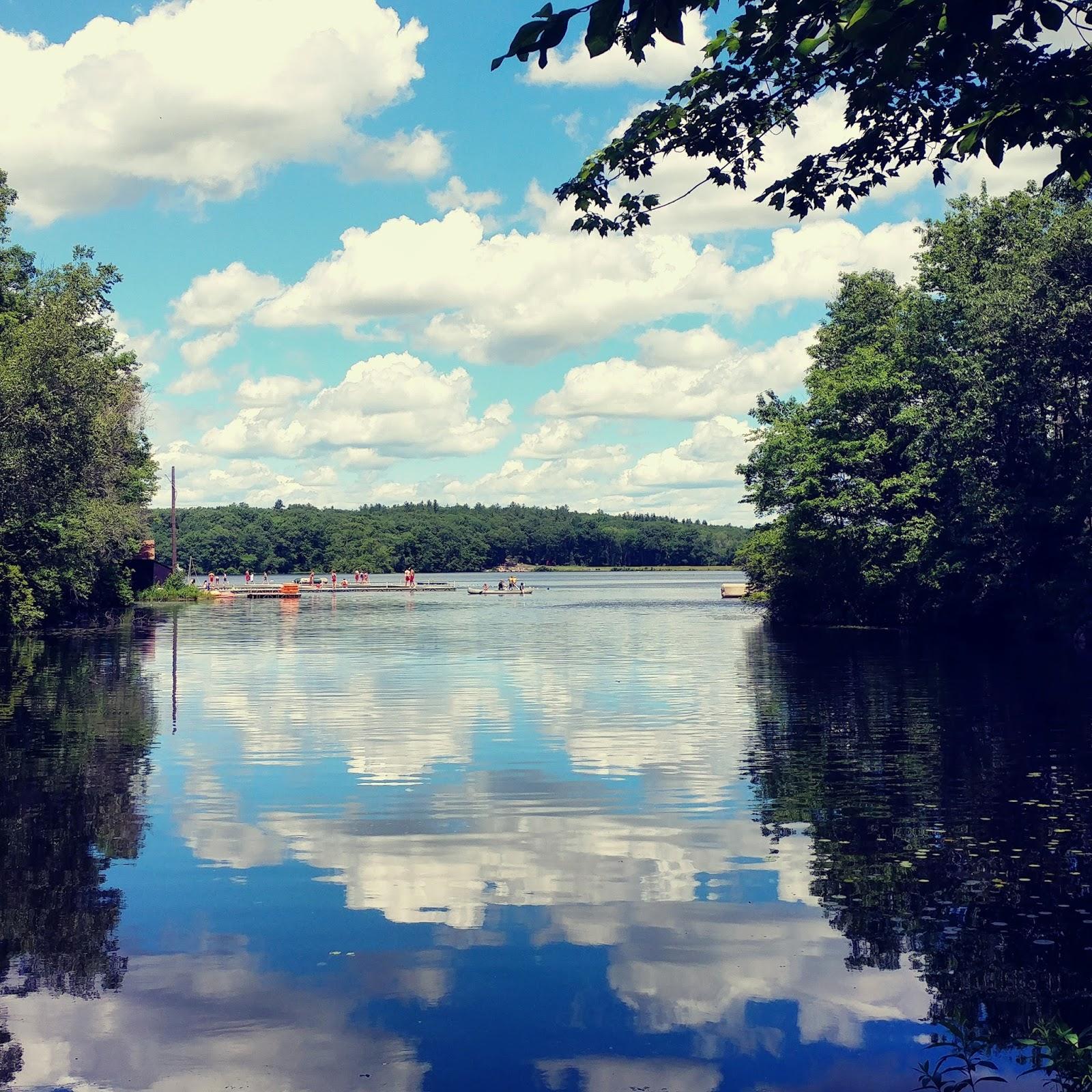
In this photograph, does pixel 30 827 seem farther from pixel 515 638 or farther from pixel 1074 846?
pixel 515 638

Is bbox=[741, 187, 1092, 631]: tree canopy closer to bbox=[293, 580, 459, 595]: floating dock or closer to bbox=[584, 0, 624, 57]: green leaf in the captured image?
bbox=[584, 0, 624, 57]: green leaf

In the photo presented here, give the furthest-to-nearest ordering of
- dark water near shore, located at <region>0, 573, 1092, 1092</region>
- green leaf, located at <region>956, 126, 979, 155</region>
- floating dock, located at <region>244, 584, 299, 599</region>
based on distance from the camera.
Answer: floating dock, located at <region>244, 584, 299, 599</region> → dark water near shore, located at <region>0, 573, 1092, 1092</region> → green leaf, located at <region>956, 126, 979, 155</region>

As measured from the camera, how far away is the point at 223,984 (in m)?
9.86

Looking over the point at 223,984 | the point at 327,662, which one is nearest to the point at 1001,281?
the point at 327,662

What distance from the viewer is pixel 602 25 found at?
566 centimetres

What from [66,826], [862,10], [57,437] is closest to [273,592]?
[57,437]

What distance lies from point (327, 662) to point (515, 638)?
54.0 feet

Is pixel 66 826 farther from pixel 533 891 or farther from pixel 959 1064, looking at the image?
pixel 959 1064

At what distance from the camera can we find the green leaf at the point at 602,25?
221 inches

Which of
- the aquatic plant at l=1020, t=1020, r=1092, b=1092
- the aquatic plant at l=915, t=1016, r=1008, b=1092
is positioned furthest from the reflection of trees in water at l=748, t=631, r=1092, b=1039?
the aquatic plant at l=1020, t=1020, r=1092, b=1092

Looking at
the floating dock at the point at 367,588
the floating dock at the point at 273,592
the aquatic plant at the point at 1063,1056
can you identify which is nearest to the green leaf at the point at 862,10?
the aquatic plant at the point at 1063,1056

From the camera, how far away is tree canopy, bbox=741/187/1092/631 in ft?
151

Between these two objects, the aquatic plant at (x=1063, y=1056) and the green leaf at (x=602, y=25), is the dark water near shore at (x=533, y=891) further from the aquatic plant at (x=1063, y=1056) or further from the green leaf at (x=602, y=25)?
the green leaf at (x=602, y=25)

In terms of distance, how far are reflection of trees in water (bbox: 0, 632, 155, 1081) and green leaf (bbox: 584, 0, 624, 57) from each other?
7.18m
